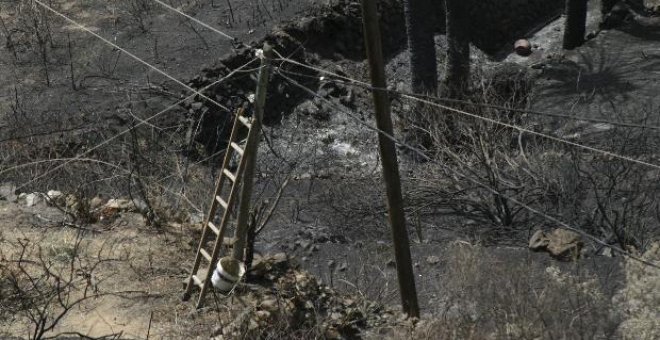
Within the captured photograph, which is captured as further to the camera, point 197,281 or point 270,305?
point 197,281

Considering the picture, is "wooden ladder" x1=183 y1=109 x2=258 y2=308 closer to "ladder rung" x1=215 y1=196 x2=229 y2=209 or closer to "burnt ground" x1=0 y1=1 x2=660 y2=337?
"ladder rung" x1=215 y1=196 x2=229 y2=209

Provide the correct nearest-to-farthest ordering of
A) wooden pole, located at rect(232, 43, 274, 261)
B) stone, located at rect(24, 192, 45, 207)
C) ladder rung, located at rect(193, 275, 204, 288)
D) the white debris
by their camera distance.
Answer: wooden pole, located at rect(232, 43, 274, 261) → ladder rung, located at rect(193, 275, 204, 288) → stone, located at rect(24, 192, 45, 207) → the white debris

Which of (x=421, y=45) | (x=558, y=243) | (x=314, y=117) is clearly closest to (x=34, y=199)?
(x=314, y=117)

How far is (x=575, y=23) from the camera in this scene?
21438 millimetres

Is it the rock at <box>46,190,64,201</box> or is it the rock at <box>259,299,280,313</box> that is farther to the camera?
the rock at <box>46,190,64,201</box>

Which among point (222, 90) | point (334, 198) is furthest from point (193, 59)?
point (334, 198)

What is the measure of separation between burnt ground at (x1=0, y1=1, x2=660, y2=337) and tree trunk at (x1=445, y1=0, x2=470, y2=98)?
4.82 ft

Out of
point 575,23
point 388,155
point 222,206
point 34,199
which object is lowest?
point 575,23

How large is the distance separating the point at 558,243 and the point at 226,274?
193 inches

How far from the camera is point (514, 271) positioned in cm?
1041

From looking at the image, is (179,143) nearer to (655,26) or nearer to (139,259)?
(139,259)

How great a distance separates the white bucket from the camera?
9.89 meters

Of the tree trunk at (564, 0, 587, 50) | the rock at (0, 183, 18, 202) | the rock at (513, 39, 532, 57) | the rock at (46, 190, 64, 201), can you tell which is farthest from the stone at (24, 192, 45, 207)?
the tree trunk at (564, 0, 587, 50)

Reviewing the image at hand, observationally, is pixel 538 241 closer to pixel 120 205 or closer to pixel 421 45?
pixel 120 205
